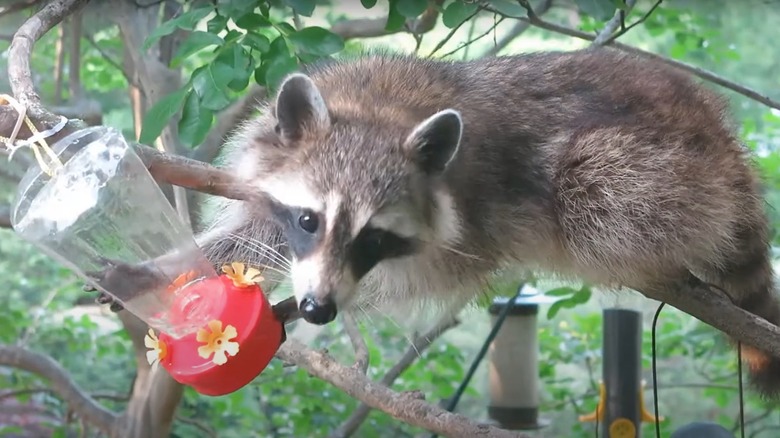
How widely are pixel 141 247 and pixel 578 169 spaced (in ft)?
2.61

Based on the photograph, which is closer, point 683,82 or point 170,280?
point 170,280

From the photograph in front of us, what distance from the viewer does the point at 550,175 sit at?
1.63 m

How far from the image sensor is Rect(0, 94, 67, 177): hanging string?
39.4 inches

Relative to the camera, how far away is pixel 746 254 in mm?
1787

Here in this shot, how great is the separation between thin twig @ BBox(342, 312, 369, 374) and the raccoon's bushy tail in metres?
0.73

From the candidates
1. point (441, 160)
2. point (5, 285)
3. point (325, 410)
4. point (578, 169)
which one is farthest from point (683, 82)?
point (5, 285)

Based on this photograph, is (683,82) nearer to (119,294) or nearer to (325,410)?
(119,294)

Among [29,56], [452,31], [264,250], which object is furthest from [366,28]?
[29,56]

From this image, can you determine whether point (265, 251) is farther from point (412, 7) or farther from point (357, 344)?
point (412, 7)

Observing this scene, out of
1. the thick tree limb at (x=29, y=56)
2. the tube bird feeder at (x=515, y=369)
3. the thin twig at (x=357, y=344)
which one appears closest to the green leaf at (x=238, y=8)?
the thick tree limb at (x=29, y=56)

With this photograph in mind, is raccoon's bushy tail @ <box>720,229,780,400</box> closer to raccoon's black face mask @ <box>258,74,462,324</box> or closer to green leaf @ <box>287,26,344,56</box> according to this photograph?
raccoon's black face mask @ <box>258,74,462,324</box>

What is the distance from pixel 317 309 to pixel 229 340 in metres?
0.12

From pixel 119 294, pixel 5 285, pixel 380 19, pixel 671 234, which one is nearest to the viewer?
pixel 119 294

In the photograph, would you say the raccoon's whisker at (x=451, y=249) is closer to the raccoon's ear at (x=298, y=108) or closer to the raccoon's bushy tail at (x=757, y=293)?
the raccoon's ear at (x=298, y=108)
